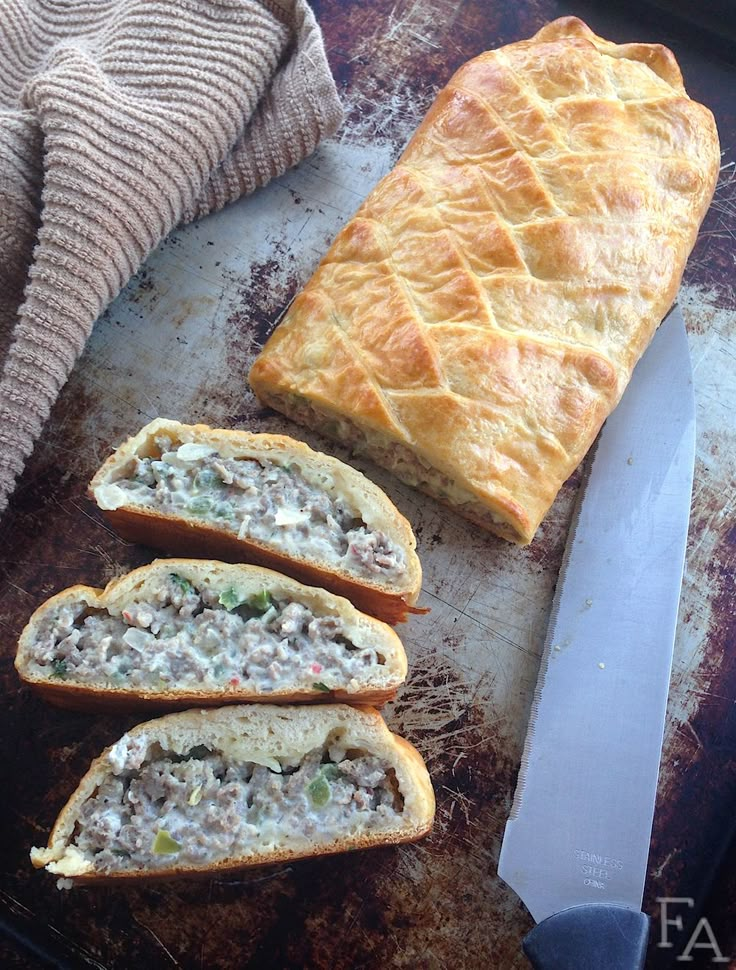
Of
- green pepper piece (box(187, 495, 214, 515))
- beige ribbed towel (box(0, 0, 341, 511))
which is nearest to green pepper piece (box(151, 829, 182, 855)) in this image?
green pepper piece (box(187, 495, 214, 515))

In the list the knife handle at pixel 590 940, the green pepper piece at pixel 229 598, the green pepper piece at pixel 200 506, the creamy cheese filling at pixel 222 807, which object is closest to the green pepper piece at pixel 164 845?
the creamy cheese filling at pixel 222 807

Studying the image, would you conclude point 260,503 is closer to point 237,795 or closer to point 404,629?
point 404,629

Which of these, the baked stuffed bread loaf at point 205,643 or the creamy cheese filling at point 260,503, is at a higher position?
the creamy cheese filling at point 260,503

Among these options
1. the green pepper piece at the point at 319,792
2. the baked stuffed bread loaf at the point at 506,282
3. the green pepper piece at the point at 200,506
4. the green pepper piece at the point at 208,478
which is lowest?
the green pepper piece at the point at 319,792

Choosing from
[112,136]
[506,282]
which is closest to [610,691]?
[506,282]

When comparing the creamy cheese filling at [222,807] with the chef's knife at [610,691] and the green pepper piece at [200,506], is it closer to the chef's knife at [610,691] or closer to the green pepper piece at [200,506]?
the chef's knife at [610,691]

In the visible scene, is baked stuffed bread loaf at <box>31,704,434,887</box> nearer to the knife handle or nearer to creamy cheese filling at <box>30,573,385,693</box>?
creamy cheese filling at <box>30,573,385,693</box>
